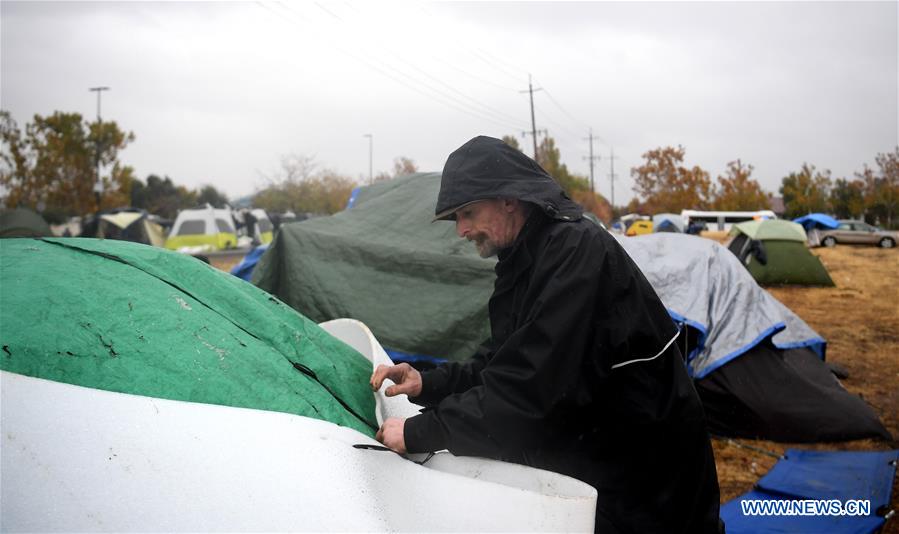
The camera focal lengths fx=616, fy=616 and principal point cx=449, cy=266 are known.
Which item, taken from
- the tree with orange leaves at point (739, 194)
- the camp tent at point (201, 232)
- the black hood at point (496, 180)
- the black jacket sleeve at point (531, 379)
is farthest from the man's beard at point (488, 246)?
the tree with orange leaves at point (739, 194)

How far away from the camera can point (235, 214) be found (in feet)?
96.4

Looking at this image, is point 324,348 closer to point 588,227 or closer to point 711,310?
point 588,227

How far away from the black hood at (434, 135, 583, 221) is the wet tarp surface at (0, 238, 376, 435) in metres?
0.72

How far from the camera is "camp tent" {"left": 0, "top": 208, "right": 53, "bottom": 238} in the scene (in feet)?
39.4

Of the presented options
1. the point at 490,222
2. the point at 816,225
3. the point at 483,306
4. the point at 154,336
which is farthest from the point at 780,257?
the point at 154,336

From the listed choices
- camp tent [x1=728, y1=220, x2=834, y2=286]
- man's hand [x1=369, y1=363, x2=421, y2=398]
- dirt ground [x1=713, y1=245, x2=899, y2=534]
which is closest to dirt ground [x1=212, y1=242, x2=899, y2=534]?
dirt ground [x1=713, y1=245, x2=899, y2=534]

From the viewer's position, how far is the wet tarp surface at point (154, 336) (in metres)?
1.66

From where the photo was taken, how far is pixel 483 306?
532 cm

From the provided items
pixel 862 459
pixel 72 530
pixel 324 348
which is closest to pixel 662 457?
pixel 324 348

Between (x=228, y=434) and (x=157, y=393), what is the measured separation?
9.2 inches

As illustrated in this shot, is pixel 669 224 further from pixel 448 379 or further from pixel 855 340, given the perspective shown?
pixel 448 379

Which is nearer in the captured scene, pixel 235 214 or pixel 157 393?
pixel 157 393

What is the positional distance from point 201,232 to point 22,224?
11.5 meters

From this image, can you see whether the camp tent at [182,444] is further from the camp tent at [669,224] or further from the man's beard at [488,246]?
the camp tent at [669,224]
